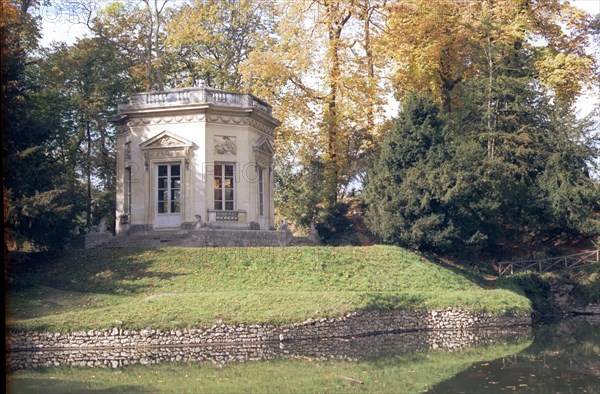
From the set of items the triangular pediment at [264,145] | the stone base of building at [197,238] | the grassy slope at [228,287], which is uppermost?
the triangular pediment at [264,145]

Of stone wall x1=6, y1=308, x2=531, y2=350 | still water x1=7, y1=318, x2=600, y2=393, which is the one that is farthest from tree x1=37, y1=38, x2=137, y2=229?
still water x1=7, y1=318, x2=600, y2=393

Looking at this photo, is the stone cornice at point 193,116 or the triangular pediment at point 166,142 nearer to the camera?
the stone cornice at point 193,116

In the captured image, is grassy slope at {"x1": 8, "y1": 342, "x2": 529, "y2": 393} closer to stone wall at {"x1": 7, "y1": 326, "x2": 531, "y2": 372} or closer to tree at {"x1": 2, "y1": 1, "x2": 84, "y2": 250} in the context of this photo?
stone wall at {"x1": 7, "y1": 326, "x2": 531, "y2": 372}

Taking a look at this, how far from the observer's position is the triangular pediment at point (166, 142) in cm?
3258

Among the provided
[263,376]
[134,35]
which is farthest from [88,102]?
[263,376]

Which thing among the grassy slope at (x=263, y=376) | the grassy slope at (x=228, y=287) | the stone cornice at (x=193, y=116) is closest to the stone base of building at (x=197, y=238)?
the grassy slope at (x=228, y=287)

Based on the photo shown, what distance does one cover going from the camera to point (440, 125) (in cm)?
3525

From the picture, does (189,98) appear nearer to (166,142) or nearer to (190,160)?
(166,142)

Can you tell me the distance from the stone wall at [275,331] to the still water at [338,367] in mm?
517

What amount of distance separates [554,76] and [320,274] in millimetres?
17061

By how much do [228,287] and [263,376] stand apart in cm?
952

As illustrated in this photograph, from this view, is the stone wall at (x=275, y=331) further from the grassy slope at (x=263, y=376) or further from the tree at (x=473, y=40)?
the tree at (x=473, y=40)

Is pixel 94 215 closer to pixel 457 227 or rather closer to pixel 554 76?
pixel 457 227

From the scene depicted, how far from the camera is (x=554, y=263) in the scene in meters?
35.4
